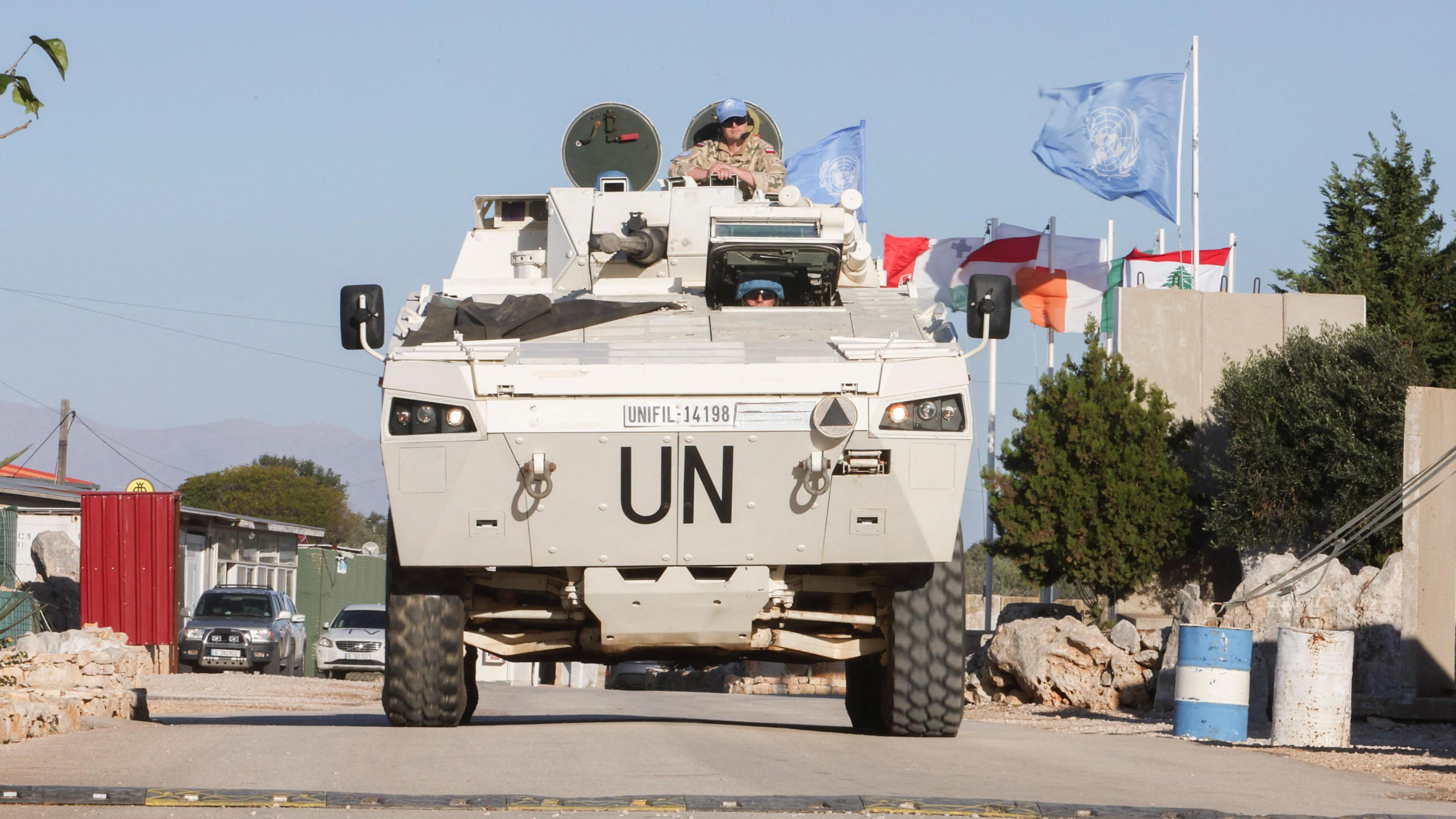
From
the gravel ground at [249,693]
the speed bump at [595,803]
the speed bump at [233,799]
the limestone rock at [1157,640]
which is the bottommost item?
the gravel ground at [249,693]

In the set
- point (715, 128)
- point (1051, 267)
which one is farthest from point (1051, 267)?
point (715, 128)

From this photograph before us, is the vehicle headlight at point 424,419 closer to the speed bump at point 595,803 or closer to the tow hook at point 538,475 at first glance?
the tow hook at point 538,475

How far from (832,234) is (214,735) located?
435 cm

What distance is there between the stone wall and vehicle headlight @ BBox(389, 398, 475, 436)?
2.76 meters

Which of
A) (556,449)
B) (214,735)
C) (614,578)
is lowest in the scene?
(214,735)

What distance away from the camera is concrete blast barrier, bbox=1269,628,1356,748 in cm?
→ 1299

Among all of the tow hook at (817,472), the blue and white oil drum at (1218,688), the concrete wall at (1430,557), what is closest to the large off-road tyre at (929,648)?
the tow hook at (817,472)

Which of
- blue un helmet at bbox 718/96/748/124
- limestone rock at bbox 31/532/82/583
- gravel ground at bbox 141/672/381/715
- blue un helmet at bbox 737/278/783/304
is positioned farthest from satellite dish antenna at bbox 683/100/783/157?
limestone rock at bbox 31/532/82/583

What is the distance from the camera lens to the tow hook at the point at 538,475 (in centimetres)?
846

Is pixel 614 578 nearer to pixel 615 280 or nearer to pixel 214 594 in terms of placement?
pixel 615 280

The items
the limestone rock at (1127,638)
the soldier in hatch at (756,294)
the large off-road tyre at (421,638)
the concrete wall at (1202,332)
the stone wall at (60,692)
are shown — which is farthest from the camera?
A: the concrete wall at (1202,332)

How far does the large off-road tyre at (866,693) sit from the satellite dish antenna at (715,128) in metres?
4.36

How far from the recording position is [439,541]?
28.3ft

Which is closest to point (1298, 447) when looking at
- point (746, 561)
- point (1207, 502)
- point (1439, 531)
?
point (1207, 502)
